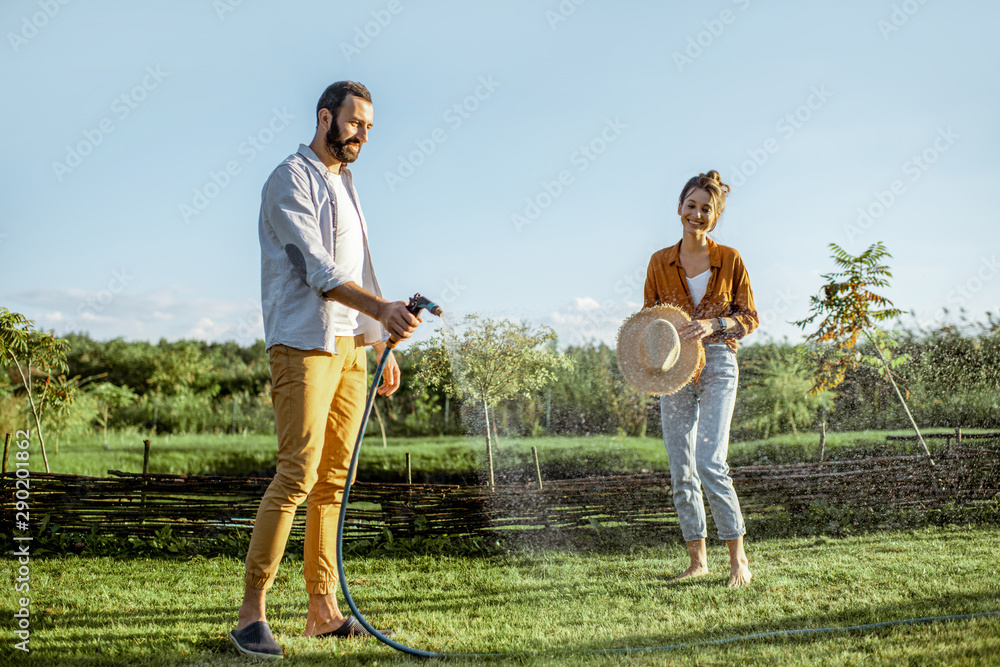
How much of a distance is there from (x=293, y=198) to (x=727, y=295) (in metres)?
1.89

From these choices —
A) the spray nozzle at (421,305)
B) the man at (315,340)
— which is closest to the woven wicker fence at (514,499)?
the man at (315,340)

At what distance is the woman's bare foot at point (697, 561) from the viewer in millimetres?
3137

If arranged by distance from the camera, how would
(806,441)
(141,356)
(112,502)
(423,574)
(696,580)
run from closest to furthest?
1. (696,580)
2. (423,574)
3. (112,502)
4. (806,441)
5. (141,356)

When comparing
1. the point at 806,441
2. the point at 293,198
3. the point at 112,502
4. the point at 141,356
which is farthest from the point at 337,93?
the point at 141,356

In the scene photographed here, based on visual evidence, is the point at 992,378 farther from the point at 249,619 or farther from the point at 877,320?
the point at 249,619

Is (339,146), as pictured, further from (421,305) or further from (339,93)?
(421,305)

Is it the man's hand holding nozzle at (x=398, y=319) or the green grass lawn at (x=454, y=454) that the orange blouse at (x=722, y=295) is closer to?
the green grass lawn at (x=454, y=454)

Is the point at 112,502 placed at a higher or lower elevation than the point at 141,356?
lower

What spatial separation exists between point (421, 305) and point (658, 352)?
4.02ft

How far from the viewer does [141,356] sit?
13.3 metres

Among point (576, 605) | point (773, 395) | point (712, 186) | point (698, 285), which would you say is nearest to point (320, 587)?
point (576, 605)

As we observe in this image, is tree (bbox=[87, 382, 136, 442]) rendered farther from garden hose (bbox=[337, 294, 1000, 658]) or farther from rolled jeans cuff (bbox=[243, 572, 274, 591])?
garden hose (bbox=[337, 294, 1000, 658])

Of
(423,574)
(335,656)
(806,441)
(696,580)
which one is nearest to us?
(335,656)

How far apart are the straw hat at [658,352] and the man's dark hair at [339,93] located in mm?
1520
